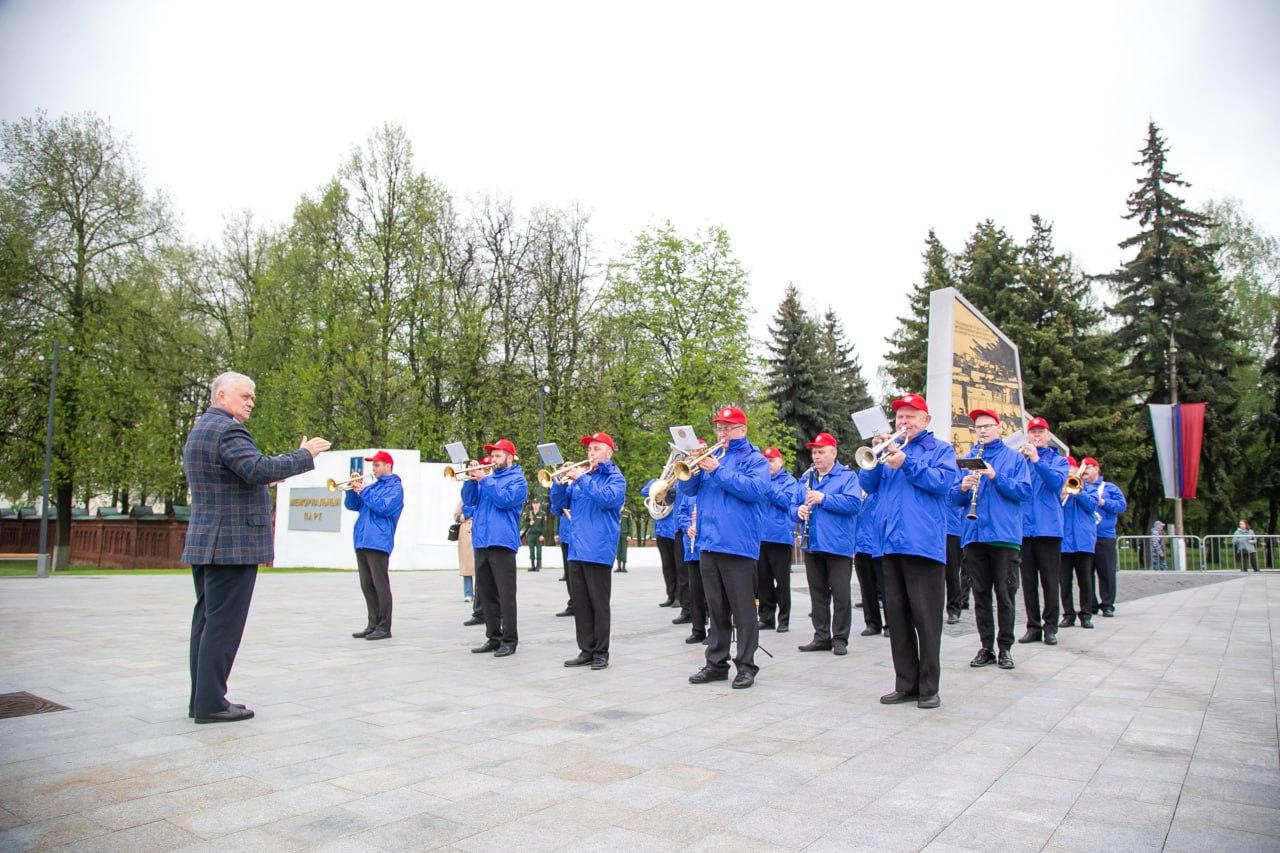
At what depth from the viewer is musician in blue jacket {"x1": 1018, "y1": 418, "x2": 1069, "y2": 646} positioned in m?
8.66

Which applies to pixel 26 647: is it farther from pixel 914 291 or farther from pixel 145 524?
pixel 914 291

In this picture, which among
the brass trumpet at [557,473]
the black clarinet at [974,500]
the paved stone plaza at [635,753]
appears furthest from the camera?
the brass trumpet at [557,473]

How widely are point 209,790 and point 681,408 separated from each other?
31.4 metres

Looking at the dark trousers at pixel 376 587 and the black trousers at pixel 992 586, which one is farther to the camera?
the dark trousers at pixel 376 587

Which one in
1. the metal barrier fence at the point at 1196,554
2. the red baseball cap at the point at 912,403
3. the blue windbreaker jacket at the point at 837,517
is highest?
the red baseball cap at the point at 912,403

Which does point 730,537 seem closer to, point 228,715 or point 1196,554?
point 228,715

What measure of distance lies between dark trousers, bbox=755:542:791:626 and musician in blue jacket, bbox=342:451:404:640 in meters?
4.35

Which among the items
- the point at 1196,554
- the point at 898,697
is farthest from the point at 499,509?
the point at 1196,554

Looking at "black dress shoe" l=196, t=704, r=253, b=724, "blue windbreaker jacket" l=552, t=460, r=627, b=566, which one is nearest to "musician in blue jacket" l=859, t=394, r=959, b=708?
"blue windbreaker jacket" l=552, t=460, r=627, b=566

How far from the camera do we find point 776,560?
10.1 meters

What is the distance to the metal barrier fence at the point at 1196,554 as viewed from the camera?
25.3 meters

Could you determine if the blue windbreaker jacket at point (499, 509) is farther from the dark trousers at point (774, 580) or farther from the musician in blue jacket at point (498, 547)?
the dark trousers at point (774, 580)

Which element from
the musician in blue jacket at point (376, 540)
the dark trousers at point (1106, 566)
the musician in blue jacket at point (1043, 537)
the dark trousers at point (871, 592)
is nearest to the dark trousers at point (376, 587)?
the musician in blue jacket at point (376, 540)

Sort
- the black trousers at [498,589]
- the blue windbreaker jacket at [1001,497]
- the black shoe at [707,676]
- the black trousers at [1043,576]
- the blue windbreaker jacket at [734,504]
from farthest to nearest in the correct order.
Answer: the black trousers at [1043,576], the black trousers at [498,589], the blue windbreaker jacket at [1001,497], the black shoe at [707,676], the blue windbreaker jacket at [734,504]
